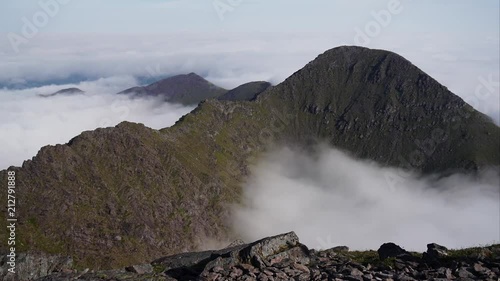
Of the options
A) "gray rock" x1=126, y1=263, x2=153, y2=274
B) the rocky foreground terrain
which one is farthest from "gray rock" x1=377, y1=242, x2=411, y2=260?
"gray rock" x1=126, y1=263, x2=153, y2=274

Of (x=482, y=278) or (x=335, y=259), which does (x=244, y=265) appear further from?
(x=482, y=278)

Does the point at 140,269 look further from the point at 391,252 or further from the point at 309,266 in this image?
the point at 391,252

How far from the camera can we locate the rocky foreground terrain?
97.0 feet

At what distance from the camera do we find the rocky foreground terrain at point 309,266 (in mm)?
29562

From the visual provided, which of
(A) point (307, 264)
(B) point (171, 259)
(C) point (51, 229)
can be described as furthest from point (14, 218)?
(A) point (307, 264)

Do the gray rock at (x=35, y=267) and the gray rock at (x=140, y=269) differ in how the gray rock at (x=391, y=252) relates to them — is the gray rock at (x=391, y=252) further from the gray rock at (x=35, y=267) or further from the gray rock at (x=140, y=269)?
the gray rock at (x=35, y=267)

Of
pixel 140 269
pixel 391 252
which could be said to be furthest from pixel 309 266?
pixel 140 269

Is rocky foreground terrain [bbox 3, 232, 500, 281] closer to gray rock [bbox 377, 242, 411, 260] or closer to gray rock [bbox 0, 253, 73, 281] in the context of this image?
gray rock [bbox 377, 242, 411, 260]

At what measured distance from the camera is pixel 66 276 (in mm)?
33688

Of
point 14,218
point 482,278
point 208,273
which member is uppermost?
point 14,218

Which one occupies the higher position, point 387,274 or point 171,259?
point 171,259

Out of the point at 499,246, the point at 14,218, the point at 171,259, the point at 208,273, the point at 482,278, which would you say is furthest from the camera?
the point at 14,218

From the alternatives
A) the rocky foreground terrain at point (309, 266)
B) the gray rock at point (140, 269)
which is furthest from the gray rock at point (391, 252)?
the gray rock at point (140, 269)

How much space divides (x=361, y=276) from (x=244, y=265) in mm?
8317
